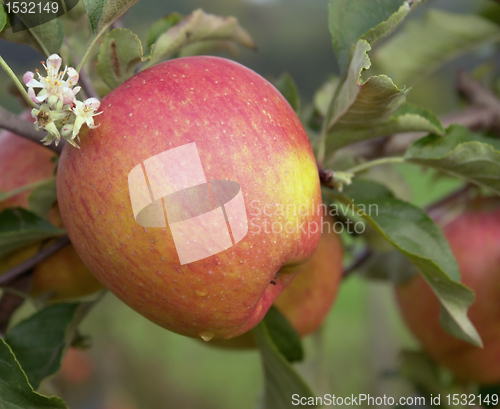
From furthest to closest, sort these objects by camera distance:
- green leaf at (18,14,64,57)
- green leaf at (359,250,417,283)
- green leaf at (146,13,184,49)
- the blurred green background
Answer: the blurred green background < green leaf at (359,250,417,283) < green leaf at (146,13,184,49) < green leaf at (18,14,64,57)

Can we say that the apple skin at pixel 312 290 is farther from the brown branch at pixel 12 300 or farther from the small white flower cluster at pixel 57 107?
the small white flower cluster at pixel 57 107

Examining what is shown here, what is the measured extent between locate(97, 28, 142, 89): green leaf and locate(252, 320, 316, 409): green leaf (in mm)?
311

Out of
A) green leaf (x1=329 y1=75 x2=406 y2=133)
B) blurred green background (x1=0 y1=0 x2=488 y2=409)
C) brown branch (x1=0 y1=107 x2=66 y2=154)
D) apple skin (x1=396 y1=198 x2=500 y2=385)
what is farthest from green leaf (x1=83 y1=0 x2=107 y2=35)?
blurred green background (x1=0 y1=0 x2=488 y2=409)

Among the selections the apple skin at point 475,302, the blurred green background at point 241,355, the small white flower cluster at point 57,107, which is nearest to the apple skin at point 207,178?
the small white flower cluster at point 57,107

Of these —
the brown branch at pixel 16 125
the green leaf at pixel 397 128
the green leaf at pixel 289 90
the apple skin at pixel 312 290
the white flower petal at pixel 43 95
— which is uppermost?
the white flower petal at pixel 43 95

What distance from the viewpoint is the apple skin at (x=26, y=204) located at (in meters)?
0.62

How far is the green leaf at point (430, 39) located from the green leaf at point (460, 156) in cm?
44

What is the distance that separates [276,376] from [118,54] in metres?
0.41

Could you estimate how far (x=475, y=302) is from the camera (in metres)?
A: 0.78

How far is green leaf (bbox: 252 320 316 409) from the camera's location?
0.55 m

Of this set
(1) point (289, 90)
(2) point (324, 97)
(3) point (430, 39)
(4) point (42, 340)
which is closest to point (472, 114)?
(3) point (430, 39)

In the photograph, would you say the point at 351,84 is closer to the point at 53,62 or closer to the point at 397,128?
the point at 397,128

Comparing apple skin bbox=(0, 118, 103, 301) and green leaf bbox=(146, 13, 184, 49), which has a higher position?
green leaf bbox=(146, 13, 184, 49)

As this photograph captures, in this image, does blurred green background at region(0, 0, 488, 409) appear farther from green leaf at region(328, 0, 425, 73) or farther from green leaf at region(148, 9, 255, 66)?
green leaf at region(328, 0, 425, 73)
